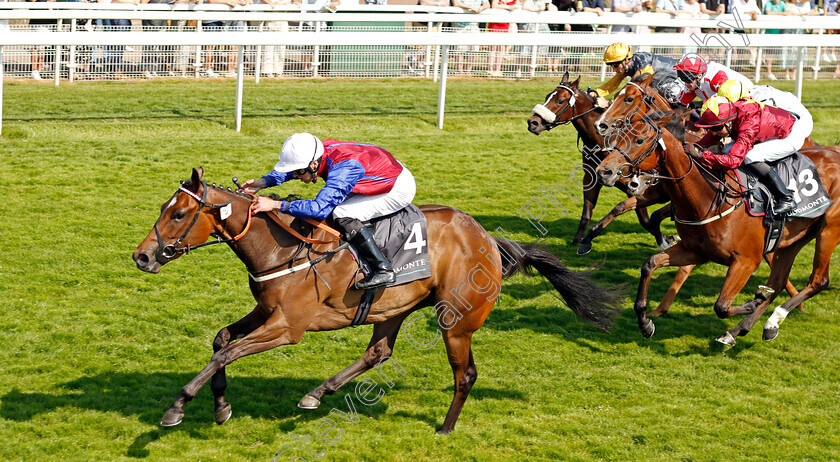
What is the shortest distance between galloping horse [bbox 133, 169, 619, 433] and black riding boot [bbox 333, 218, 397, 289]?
107 mm

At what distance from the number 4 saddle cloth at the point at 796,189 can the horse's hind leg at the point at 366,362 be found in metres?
2.61

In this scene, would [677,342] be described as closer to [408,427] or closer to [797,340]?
[797,340]

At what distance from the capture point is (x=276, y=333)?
4.46 metres

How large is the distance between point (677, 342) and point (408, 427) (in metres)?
2.34

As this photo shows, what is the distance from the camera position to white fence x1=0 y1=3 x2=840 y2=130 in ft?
32.7

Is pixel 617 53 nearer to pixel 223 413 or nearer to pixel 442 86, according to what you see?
pixel 442 86

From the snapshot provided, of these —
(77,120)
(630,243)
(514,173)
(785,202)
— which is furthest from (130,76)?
(785,202)

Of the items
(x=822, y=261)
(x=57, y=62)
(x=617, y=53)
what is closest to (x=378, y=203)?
(x=822, y=261)

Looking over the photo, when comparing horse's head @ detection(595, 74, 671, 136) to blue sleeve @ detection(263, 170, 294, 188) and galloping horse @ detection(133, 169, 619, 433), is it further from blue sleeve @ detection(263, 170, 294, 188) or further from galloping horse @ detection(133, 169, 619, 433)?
blue sleeve @ detection(263, 170, 294, 188)

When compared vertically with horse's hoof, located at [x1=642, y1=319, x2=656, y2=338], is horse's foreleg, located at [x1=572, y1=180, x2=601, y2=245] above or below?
above

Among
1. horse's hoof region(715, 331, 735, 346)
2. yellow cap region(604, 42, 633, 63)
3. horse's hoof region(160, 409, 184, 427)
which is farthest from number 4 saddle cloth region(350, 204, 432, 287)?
yellow cap region(604, 42, 633, 63)

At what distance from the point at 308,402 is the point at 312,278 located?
79 cm

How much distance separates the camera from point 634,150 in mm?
5508

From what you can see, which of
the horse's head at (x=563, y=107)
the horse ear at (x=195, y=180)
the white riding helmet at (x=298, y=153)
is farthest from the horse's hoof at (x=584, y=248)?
the horse ear at (x=195, y=180)
